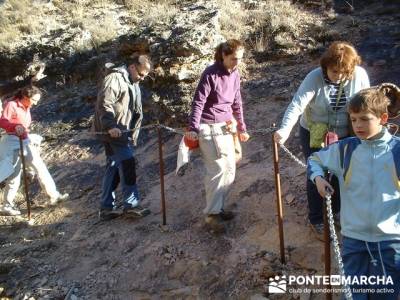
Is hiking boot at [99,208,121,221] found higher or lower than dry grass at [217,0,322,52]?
lower

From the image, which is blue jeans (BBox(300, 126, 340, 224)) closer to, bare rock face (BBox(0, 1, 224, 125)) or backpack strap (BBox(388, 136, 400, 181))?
backpack strap (BBox(388, 136, 400, 181))

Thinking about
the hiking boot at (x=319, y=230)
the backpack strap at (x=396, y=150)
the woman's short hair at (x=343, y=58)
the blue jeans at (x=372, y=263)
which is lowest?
the blue jeans at (x=372, y=263)

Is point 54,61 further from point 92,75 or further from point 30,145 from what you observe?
point 30,145

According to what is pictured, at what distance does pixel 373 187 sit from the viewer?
2.76 meters

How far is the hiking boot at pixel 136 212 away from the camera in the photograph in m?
5.60

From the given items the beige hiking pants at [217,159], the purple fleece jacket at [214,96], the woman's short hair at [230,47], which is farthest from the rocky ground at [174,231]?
the woman's short hair at [230,47]

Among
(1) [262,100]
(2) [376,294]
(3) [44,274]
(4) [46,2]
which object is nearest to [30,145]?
(3) [44,274]

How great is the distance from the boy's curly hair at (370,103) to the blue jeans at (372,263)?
2.46 feet

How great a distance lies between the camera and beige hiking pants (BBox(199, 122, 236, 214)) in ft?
15.0

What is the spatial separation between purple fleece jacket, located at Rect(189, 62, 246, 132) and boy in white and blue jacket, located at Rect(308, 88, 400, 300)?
1766 millimetres

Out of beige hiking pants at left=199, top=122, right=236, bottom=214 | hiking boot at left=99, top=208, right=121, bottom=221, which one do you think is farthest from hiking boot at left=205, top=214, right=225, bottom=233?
hiking boot at left=99, top=208, right=121, bottom=221

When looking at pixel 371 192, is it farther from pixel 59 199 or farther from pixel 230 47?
pixel 59 199

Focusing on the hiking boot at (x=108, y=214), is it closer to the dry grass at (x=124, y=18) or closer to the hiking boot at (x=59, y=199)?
the hiking boot at (x=59, y=199)

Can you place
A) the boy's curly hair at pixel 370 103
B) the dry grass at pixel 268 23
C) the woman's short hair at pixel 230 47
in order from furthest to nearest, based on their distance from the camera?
the dry grass at pixel 268 23 < the woman's short hair at pixel 230 47 < the boy's curly hair at pixel 370 103
